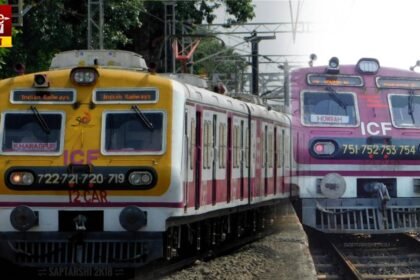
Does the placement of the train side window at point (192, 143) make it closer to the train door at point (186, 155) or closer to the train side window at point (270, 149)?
the train door at point (186, 155)

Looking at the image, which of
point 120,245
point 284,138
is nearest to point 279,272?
point 120,245

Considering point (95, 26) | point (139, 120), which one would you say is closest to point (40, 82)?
Answer: point (139, 120)

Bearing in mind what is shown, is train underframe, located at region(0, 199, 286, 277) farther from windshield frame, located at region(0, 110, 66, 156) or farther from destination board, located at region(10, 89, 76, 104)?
destination board, located at region(10, 89, 76, 104)

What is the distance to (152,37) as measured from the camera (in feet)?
102

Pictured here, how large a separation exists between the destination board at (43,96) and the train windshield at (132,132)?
50cm

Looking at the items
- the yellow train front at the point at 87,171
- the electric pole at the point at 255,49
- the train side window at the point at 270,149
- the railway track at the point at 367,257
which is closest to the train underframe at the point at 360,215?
the railway track at the point at 367,257

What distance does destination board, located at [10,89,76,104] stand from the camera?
984cm

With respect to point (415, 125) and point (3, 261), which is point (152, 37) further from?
point (3, 261)

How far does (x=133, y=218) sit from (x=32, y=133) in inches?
58.6

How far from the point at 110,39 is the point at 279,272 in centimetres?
1516

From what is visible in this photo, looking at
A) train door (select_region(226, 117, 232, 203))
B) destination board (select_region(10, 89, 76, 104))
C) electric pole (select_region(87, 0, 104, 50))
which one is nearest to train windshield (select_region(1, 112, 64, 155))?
destination board (select_region(10, 89, 76, 104))

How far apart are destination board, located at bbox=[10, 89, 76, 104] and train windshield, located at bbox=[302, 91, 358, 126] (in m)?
5.22

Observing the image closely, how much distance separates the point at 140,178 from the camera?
31.2ft

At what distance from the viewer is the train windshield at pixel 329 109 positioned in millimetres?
14102
